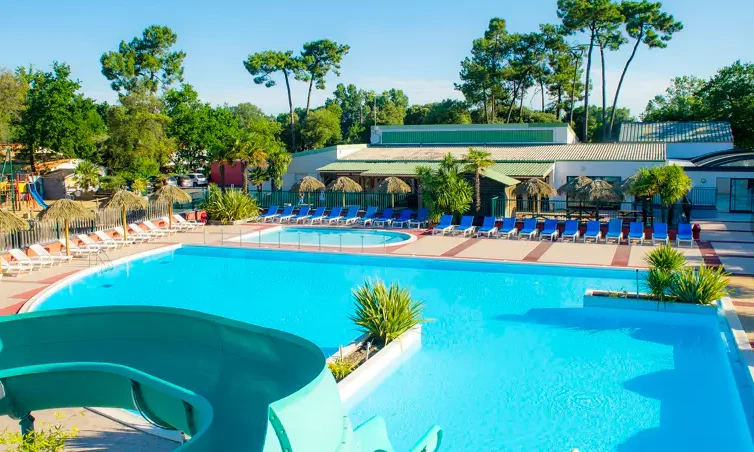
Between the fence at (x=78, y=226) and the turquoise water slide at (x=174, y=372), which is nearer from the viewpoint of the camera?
the turquoise water slide at (x=174, y=372)

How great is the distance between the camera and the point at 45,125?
43281mm

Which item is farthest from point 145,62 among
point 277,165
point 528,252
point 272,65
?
point 528,252

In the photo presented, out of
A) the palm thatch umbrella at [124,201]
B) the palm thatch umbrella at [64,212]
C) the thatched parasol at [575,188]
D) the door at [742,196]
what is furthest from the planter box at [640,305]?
the door at [742,196]

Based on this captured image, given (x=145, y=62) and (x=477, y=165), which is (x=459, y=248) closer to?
(x=477, y=165)

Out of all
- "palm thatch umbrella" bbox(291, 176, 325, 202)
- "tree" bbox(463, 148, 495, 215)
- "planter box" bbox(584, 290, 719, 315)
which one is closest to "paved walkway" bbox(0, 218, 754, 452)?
"planter box" bbox(584, 290, 719, 315)

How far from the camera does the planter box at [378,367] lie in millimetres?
10188

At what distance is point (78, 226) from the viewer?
76.8 feet

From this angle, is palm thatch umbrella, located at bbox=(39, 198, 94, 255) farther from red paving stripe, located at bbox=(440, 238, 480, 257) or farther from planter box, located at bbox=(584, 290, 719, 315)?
planter box, located at bbox=(584, 290, 719, 315)

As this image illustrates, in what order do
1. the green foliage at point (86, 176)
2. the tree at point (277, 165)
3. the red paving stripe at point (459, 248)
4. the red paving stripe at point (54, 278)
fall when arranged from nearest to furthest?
the red paving stripe at point (54, 278), the red paving stripe at point (459, 248), the tree at point (277, 165), the green foliage at point (86, 176)

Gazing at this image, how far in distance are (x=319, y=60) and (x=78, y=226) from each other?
1343 inches

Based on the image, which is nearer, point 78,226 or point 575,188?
point 78,226

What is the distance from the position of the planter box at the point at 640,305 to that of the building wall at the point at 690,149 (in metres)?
27.9

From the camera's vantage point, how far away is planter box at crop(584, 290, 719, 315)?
45.7ft

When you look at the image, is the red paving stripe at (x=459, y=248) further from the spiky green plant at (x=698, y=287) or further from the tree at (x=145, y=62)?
the tree at (x=145, y=62)
